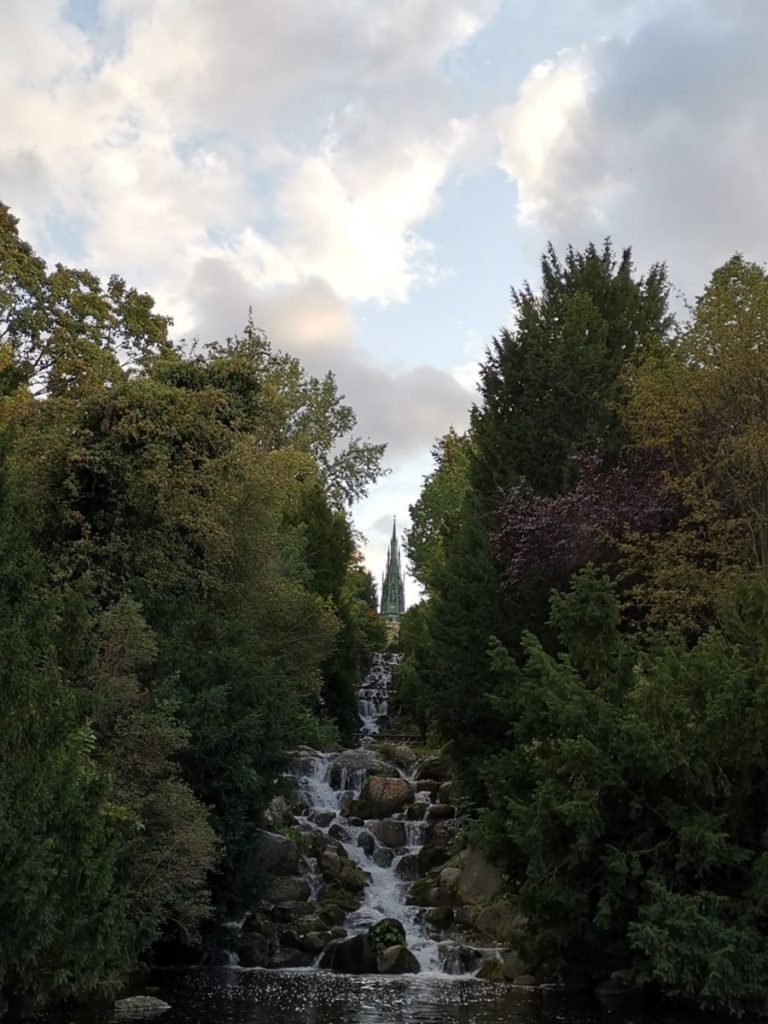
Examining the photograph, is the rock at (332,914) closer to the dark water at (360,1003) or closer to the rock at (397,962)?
the rock at (397,962)

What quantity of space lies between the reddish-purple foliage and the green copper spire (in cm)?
10712

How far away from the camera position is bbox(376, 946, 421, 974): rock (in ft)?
78.0

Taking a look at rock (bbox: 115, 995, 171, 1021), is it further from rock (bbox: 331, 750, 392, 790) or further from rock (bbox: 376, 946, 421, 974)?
rock (bbox: 331, 750, 392, 790)

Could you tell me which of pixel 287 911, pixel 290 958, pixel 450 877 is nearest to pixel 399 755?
pixel 450 877

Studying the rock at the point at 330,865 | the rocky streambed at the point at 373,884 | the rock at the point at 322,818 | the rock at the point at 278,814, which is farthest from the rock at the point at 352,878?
the rock at the point at 322,818

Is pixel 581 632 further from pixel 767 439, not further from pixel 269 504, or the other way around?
pixel 269 504

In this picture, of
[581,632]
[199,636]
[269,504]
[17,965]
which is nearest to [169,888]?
[17,965]

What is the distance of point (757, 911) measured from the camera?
16.7m

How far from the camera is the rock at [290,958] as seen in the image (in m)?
24.3

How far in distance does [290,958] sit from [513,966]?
5273 mm

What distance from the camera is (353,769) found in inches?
1455

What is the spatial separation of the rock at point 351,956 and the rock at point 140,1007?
5909 millimetres

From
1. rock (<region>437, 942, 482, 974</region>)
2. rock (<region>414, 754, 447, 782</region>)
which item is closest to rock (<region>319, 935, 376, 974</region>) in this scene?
rock (<region>437, 942, 482, 974</region>)

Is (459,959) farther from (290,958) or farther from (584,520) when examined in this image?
(584,520)
